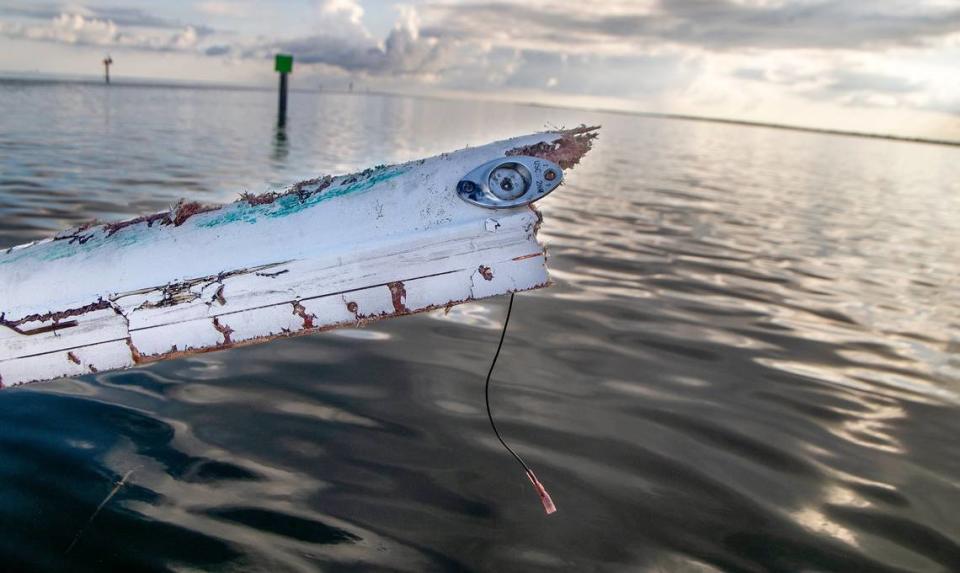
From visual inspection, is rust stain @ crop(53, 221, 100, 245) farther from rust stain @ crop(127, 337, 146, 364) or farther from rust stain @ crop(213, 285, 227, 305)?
rust stain @ crop(213, 285, 227, 305)

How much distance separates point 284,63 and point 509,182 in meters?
31.5

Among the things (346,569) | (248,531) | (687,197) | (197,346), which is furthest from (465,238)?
(687,197)

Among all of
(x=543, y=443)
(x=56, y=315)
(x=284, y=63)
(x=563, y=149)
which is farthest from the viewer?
(x=284, y=63)

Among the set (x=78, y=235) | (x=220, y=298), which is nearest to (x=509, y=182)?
(x=220, y=298)

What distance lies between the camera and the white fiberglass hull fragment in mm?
1993

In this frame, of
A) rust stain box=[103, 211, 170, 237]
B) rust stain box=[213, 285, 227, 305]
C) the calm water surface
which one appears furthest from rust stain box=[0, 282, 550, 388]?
the calm water surface

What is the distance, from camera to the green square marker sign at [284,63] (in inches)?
1189

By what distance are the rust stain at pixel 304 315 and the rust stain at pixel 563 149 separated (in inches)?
31.8

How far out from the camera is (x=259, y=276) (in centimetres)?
200

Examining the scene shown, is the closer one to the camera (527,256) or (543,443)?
(527,256)

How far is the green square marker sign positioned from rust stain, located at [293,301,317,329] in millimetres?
31012

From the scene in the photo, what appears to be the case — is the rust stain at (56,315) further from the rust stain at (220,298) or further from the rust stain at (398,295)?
the rust stain at (398,295)

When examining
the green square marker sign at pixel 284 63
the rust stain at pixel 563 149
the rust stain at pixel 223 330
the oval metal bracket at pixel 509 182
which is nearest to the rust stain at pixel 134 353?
the rust stain at pixel 223 330

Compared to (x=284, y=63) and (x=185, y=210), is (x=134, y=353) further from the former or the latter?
(x=284, y=63)
